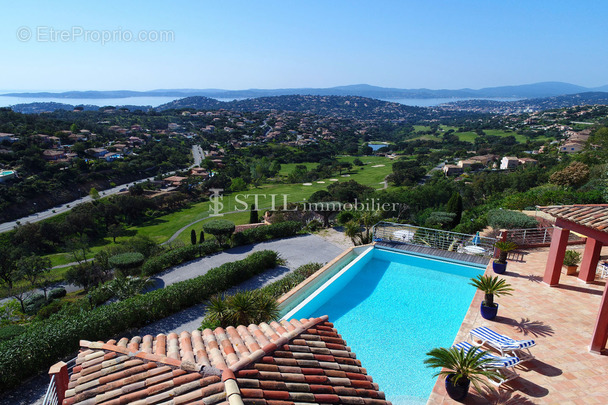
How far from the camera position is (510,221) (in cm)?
1364

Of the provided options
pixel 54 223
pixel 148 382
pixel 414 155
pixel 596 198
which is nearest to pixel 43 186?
pixel 54 223

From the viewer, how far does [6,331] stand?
31.3ft

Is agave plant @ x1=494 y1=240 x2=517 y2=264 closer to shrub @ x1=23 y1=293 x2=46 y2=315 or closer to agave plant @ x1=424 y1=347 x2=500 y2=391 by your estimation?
agave plant @ x1=424 y1=347 x2=500 y2=391

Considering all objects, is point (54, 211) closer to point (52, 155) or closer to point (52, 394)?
point (52, 155)

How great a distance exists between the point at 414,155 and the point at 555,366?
305 ft

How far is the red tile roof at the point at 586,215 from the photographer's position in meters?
6.41

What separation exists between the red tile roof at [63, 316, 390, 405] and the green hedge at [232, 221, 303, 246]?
12875 millimetres

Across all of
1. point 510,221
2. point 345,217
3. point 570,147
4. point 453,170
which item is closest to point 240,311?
point 510,221

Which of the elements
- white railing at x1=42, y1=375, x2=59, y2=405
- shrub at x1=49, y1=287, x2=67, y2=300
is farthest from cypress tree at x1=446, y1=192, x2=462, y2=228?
shrub at x1=49, y1=287, x2=67, y2=300

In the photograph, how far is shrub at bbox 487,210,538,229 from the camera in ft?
44.1

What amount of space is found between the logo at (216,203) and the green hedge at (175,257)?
2611cm

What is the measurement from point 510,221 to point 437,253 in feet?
12.4

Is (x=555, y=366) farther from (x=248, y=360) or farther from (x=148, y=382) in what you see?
(x=148, y=382)

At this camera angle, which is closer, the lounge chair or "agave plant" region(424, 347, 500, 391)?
"agave plant" region(424, 347, 500, 391)
